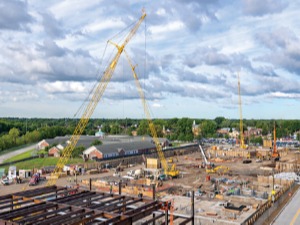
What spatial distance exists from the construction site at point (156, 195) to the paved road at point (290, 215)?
3.29 feet

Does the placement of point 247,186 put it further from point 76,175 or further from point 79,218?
point 79,218

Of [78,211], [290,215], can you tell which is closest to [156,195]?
[290,215]

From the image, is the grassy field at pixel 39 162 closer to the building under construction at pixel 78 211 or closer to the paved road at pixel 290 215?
the building under construction at pixel 78 211

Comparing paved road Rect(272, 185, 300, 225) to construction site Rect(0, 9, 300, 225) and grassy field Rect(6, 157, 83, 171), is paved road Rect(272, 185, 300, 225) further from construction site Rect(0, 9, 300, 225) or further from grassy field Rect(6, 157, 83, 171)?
grassy field Rect(6, 157, 83, 171)

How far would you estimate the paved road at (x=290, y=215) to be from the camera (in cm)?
2999

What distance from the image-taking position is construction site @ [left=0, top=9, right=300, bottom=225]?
18.9m

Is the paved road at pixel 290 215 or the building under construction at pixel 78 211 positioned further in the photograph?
the paved road at pixel 290 215

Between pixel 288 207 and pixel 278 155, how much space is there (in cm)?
6240

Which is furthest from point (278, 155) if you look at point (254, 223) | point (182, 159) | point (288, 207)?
point (254, 223)

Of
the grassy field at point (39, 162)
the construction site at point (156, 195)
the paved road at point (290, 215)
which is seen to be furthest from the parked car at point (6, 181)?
the paved road at point (290, 215)

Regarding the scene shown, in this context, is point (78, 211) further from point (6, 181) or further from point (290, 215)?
point (6, 181)

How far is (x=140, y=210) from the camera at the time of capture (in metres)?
19.0

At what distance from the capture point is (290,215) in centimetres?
3209

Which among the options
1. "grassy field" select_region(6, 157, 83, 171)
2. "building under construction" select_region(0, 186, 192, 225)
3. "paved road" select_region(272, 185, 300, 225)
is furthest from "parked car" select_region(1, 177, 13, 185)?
"paved road" select_region(272, 185, 300, 225)
